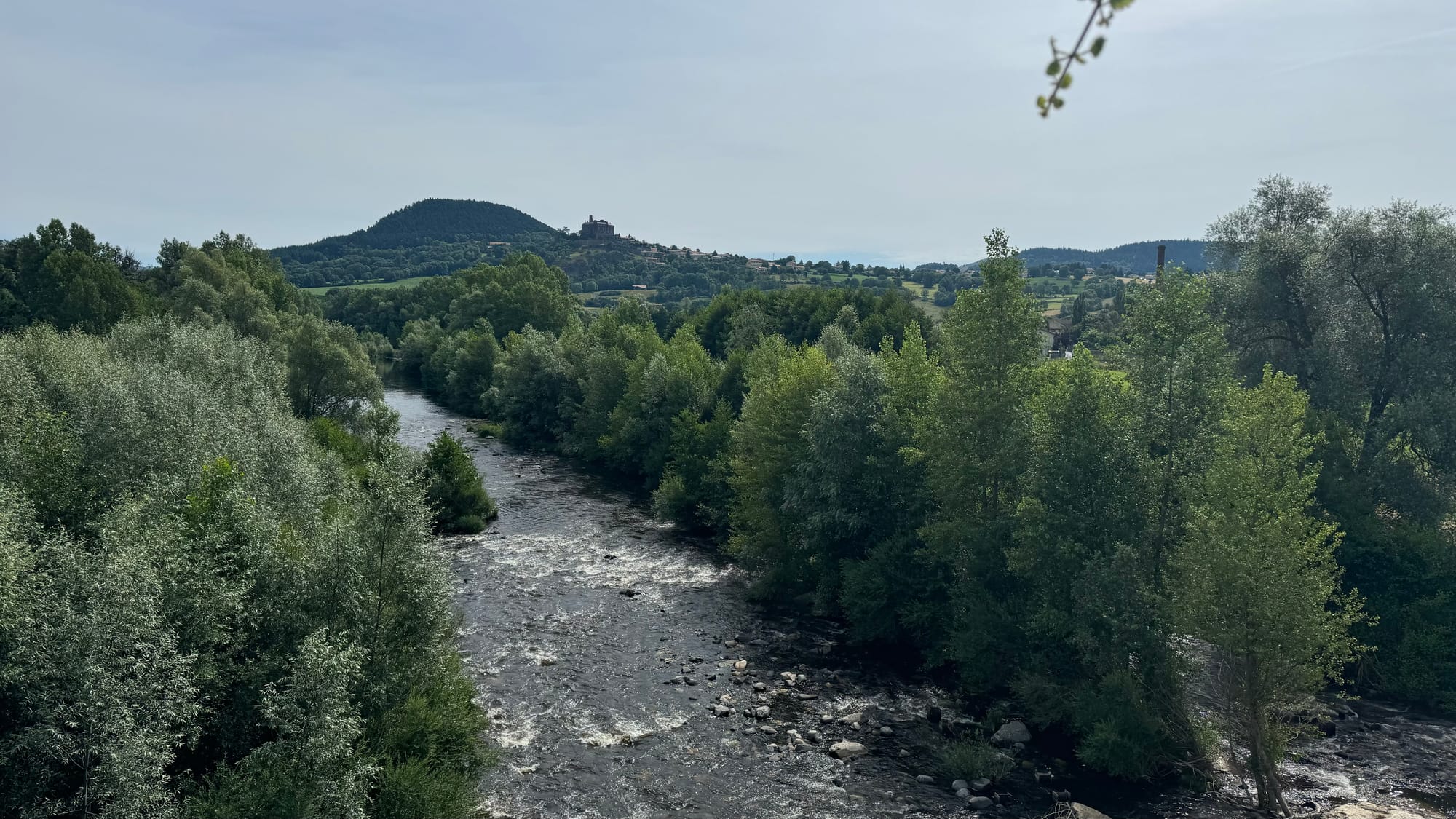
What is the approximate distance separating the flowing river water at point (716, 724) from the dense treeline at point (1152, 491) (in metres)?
1.94

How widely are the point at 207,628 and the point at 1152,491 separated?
26392 millimetres

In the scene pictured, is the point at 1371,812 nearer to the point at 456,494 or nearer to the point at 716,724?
the point at 716,724

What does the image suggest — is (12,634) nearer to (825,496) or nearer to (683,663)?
(683,663)

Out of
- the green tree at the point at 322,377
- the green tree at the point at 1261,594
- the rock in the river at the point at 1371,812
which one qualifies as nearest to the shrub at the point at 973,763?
the green tree at the point at 1261,594

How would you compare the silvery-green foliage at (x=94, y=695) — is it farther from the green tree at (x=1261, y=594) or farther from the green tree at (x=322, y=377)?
the green tree at (x=322, y=377)

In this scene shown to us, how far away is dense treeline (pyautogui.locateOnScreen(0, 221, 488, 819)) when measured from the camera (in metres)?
16.1

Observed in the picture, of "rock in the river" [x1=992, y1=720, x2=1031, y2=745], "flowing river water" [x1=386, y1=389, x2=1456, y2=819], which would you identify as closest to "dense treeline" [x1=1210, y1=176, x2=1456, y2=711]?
"flowing river water" [x1=386, y1=389, x2=1456, y2=819]

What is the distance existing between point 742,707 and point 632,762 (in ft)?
16.2

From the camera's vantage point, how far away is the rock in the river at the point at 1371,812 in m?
21.5

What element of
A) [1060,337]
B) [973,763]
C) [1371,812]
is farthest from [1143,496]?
[1060,337]

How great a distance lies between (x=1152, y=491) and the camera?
2650cm

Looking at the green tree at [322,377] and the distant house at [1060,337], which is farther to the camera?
the distant house at [1060,337]

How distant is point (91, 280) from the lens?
62344mm

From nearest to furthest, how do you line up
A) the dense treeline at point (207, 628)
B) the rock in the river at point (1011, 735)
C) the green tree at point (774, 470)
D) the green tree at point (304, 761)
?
the dense treeline at point (207, 628) → the green tree at point (304, 761) → the rock in the river at point (1011, 735) → the green tree at point (774, 470)
